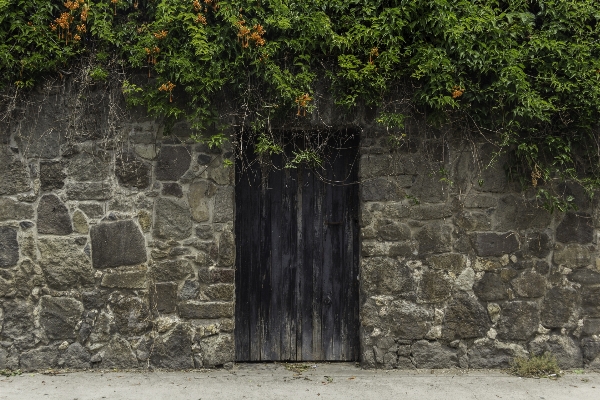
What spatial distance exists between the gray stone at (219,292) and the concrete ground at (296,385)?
1.86 feet

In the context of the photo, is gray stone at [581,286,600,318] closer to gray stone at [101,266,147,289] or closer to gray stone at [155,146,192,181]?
gray stone at [155,146,192,181]

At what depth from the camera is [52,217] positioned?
5.25m

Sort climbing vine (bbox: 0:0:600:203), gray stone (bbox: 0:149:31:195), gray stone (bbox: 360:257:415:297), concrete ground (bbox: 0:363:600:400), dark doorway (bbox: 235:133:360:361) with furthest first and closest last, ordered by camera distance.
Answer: dark doorway (bbox: 235:133:360:361), gray stone (bbox: 360:257:415:297), gray stone (bbox: 0:149:31:195), climbing vine (bbox: 0:0:600:203), concrete ground (bbox: 0:363:600:400)

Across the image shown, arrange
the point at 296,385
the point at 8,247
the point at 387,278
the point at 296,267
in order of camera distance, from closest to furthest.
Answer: the point at 296,385 → the point at 8,247 → the point at 387,278 → the point at 296,267

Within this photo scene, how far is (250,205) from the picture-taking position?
5.63m

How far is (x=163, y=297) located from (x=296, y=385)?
123 cm

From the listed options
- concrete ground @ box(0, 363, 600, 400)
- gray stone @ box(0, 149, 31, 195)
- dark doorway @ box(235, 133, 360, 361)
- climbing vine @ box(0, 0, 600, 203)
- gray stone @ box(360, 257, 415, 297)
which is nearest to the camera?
concrete ground @ box(0, 363, 600, 400)

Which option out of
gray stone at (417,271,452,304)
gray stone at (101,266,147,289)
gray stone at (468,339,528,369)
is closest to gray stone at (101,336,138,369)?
gray stone at (101,266,147,289)

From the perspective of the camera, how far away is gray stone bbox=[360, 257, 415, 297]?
5.35 m

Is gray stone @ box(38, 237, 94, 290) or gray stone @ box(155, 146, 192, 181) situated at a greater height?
gray stone @ box(155, 146, 192, 181)

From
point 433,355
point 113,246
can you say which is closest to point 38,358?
point 113,246

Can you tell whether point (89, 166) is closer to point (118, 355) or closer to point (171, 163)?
point (171, 163)

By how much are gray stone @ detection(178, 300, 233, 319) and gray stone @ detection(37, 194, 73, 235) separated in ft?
3.51

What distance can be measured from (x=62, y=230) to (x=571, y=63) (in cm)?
404
